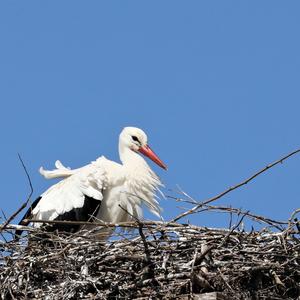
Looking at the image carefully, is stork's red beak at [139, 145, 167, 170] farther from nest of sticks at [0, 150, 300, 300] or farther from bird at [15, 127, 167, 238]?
nest of sticks at [0, 150, 300, 300]

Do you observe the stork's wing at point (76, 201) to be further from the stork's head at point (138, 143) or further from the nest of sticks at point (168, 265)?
the nest of sticks at point (168, 265)

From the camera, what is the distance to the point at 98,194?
773 cm

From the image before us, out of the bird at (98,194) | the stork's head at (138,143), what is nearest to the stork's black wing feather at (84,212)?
the bird at (98,194)

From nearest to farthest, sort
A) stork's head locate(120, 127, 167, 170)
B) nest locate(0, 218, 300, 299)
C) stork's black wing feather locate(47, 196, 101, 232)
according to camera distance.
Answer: nest locate(0, 218, 300, 299) → stork's black wing feather locate(47, 196, 101, 232) → stork's head locate(120, 127, 167, 170)

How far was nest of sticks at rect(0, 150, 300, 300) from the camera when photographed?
568 cm

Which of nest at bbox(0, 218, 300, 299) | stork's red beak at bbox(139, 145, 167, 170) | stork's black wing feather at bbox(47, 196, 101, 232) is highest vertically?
Answer: stork's red beak at bbox(139, 145, 167, 170)

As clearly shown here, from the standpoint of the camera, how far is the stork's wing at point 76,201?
771 cm

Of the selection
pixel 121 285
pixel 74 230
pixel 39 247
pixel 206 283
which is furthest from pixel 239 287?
pixel 74 230

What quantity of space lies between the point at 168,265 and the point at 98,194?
2.01 meters

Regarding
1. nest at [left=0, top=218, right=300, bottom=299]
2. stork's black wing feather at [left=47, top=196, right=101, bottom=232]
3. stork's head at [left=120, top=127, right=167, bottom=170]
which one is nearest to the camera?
nest at [left=0, top=218, right=300, bottom=299]

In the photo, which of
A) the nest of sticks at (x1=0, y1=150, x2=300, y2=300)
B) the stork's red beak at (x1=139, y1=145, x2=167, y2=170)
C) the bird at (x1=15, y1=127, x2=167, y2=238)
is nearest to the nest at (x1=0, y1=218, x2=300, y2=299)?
the nest of sticks at (x1=0, y1=150, x2=300, y2=300)

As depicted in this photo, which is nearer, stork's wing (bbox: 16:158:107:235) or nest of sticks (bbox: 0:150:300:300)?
nest of sticks (bbox: 0:150:300:300)

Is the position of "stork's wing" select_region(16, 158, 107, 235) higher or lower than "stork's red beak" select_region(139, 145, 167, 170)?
lower

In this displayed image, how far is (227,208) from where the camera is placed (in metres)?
5.89
